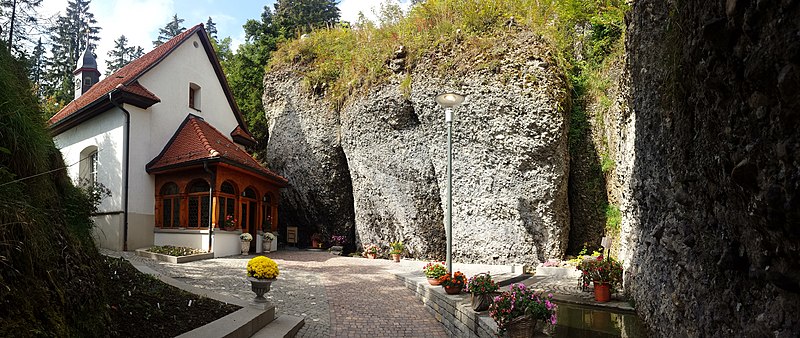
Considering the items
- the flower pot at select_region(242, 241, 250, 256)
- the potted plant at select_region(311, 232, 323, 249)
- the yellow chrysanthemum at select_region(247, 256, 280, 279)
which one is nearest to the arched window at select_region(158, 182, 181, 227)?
the flower pot at select_region(242, 241, 250, 256)

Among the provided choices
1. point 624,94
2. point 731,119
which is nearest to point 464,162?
point 624,94

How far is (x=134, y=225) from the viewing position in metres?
15.9

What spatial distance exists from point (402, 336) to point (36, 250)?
4866 mm

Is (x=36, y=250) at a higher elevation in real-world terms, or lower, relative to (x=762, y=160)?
lower

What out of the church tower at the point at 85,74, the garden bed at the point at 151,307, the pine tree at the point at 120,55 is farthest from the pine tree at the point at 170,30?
the garden bed at the point at 151,307

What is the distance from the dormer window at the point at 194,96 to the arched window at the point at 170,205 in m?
4.16

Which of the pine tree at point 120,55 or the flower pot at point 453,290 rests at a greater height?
the pine tree at point 120,55

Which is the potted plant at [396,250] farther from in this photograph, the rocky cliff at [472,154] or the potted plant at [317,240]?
the potted plant at [317,240]

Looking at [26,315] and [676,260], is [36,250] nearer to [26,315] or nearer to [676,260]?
[26,315]

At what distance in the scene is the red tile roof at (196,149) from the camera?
15672mm

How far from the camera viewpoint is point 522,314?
16.8ft

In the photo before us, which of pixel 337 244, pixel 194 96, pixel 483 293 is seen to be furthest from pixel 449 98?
pixel 194 96

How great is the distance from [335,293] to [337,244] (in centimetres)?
972

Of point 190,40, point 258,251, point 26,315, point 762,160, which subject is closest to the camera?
point 762,160
